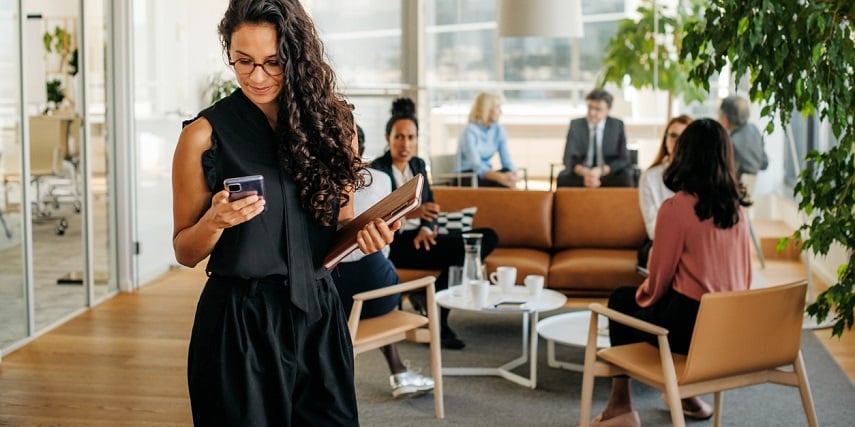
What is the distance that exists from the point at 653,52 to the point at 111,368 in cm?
468

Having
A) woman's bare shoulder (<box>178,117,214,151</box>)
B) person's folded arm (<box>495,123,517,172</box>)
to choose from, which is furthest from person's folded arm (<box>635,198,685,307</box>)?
person's folded arm (<box>495,123,517,172</box>)

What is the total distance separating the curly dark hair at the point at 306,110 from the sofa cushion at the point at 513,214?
4.49 metres

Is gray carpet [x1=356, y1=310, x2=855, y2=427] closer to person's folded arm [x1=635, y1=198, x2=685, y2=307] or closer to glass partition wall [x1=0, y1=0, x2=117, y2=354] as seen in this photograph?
person's folded arm [x1=635, y1=198, x2=685, y2=307]

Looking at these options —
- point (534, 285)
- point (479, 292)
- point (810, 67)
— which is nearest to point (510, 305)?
point (479, 292)

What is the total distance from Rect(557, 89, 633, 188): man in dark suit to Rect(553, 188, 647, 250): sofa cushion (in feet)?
2.97

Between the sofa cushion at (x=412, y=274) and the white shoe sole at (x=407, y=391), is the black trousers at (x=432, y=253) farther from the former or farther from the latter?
the white shoe sole at (x=407, y=391)

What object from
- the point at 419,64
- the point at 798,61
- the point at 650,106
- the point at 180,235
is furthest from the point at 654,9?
the point at 180,235

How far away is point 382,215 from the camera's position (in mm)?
2305

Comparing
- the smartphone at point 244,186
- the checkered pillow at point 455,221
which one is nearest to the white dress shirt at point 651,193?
the checkered pillow at point 455,221

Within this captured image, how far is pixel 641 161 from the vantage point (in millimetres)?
8109

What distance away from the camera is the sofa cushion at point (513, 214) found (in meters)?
6.75

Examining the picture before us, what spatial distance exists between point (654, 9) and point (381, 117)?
232 cm

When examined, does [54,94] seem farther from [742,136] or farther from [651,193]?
[742,136]

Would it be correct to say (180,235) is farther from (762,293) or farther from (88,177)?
(88,177)
